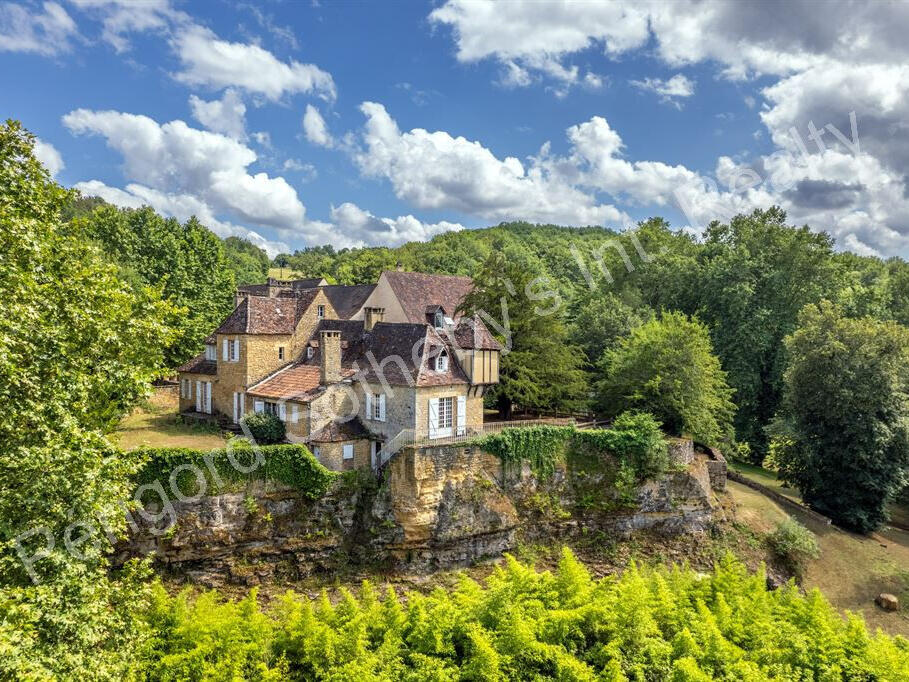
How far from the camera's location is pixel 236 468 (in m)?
21.2

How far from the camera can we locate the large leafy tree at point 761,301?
37906 millimetres

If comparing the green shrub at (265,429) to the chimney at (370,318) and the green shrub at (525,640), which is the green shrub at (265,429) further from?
the green shrub at (525,640)

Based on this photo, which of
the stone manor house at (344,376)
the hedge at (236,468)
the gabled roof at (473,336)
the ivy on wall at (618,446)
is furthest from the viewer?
the ivy on wall at (618,446)

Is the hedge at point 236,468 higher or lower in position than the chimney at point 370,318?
lower

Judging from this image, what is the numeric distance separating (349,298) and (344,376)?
1748 centimetres

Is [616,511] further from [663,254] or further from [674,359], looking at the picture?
[663,254]

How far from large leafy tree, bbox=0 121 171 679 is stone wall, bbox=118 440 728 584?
26.3 feet

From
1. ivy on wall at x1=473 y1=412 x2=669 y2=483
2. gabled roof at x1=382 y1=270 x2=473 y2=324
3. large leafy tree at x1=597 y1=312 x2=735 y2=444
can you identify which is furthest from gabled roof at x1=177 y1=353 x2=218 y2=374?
large leafy tree at x1=597 y1=312 x2=735 y2=444

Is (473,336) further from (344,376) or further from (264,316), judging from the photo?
(264,316)

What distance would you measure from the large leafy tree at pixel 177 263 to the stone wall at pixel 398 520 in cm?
1972

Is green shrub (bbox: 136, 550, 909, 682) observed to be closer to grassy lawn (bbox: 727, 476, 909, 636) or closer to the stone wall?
the stone wall

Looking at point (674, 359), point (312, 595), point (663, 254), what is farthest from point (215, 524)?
point (663, 254)

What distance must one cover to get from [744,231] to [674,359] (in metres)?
20.3

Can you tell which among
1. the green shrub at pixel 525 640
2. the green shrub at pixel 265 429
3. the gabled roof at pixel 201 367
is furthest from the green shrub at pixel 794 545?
the gabled roof at pixel 201 367
